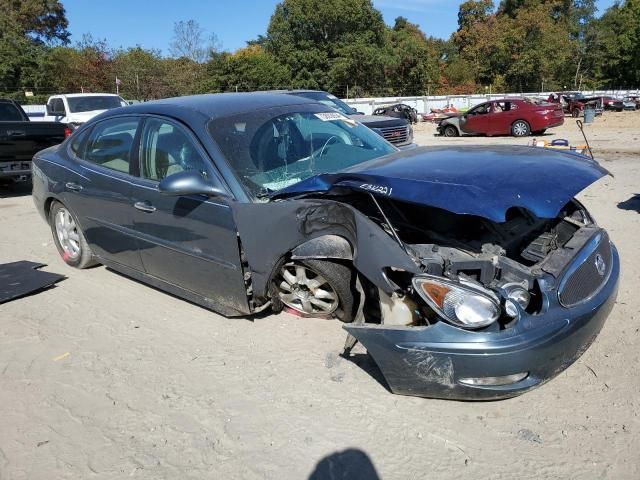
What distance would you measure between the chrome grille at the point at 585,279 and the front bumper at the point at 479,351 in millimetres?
49

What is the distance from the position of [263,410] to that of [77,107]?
1487cm

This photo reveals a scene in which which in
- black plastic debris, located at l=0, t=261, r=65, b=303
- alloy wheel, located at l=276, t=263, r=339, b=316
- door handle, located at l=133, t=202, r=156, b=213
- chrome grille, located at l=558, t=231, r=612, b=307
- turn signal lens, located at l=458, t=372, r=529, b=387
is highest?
door handle, located at l=133, t=202, r=156, b=213

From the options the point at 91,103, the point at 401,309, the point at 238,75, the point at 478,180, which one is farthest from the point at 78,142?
the point at 238,75

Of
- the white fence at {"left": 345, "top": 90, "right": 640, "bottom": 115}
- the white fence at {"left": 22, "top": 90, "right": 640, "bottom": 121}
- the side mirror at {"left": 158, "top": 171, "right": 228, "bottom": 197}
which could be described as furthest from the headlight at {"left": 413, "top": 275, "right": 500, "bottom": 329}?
the white fence at {"left": 345, "top": 90, "right": 640, "bottom": 115}

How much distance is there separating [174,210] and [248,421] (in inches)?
65.1

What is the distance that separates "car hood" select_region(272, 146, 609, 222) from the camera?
275 centimetres

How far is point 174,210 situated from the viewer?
3.78 m

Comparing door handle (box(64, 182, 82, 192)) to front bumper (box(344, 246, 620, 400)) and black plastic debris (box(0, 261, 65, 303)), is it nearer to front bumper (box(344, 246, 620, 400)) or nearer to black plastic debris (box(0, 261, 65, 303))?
black plastic debris (box(0, 261, 65, 303))

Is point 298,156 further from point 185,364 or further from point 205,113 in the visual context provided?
point 185,364

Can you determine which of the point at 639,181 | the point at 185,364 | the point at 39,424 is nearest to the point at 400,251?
the point at 185,364

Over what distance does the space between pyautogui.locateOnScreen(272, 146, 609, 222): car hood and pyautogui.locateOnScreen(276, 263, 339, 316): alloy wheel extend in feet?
1.79

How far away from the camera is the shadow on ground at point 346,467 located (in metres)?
2.42

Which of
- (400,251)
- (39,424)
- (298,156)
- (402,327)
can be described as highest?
(298,156)

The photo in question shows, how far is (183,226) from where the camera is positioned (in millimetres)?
3758
